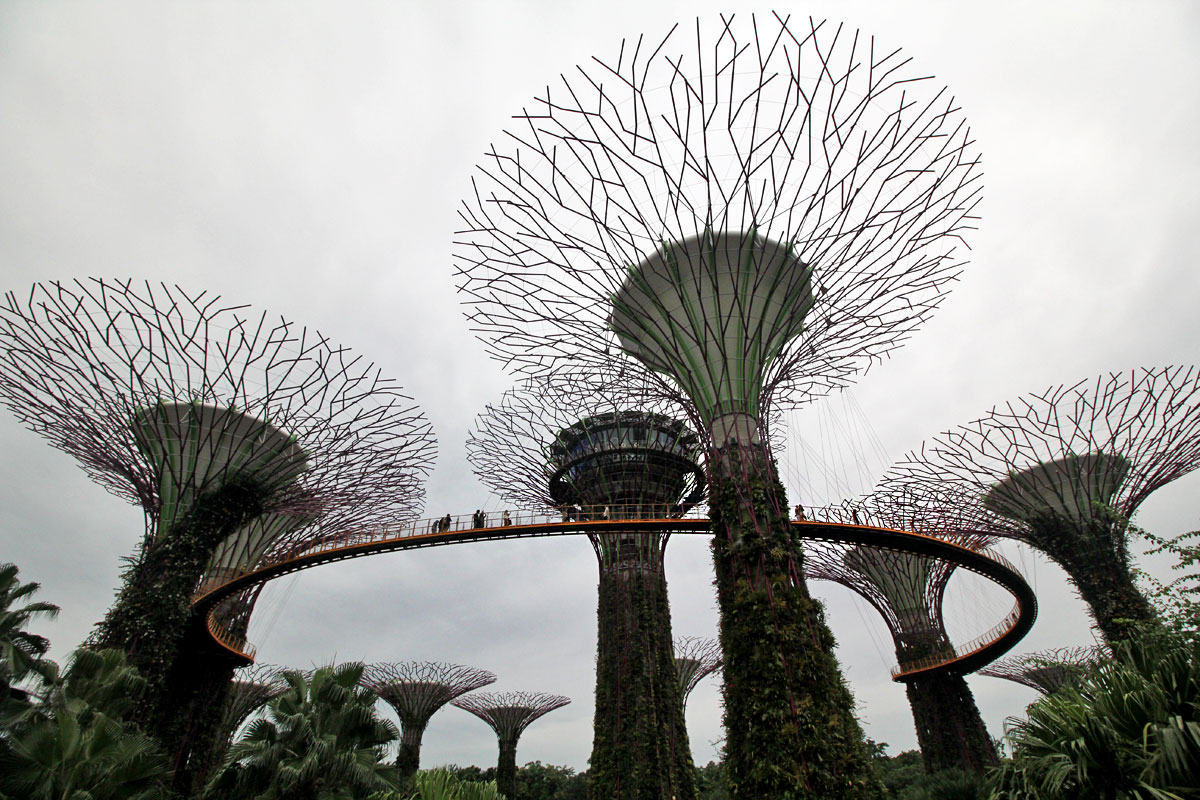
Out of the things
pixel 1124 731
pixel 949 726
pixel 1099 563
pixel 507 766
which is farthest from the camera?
pixel 507 766

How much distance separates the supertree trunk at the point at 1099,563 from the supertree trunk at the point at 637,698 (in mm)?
14074

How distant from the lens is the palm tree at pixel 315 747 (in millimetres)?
10867

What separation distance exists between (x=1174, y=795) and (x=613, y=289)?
11027 mm

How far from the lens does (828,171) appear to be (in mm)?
11766

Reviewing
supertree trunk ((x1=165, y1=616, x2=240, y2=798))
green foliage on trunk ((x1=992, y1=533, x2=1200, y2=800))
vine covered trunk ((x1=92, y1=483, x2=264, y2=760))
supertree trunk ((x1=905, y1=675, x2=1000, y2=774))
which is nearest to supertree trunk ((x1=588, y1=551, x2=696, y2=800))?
supertree trunk ((x1=905, y1=675, x2=1000, y2=774))

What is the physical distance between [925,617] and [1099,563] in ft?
25.3

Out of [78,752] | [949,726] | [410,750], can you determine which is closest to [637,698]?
[949,726]

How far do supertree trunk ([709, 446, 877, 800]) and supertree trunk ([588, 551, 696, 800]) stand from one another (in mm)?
10448

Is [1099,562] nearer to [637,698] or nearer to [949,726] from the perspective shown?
[949,726]

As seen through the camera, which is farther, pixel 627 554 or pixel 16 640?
pixel 627 554

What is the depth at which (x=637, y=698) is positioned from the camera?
66.0ft

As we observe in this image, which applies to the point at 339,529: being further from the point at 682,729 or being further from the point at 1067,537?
the point at 1067,537

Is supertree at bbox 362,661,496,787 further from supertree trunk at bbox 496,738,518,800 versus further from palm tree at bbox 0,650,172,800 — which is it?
palm tree at bbox 0,650,172,800

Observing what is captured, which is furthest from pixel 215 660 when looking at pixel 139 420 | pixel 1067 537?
pixel 1067 537
